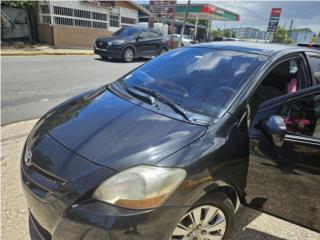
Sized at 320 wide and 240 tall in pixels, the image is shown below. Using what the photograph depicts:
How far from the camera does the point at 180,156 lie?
181cm

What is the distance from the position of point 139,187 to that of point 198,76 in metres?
1.35

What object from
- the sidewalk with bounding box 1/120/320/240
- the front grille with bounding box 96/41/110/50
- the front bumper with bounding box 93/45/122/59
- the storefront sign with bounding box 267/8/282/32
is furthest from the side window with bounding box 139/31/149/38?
the storefront sign with bounding box 267/8/282/32

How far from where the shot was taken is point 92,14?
21062 mm

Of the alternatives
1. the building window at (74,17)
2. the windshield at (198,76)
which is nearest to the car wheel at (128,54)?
the building window at (74,17)

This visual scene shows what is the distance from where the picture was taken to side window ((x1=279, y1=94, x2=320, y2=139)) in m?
2.18

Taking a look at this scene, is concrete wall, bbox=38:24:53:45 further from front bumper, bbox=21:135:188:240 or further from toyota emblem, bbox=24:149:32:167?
front bumper, bbox=21:135:188:240

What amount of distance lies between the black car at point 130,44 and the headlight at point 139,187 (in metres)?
12.1

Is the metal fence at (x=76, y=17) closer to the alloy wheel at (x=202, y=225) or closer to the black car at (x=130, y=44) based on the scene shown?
the black car at (x=130, y=44)

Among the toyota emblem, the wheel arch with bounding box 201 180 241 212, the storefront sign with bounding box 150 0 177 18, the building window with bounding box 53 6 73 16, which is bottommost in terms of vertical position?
the wheel arch with bounding box 201 180 241 212

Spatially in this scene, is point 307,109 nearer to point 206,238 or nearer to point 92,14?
point 206,238

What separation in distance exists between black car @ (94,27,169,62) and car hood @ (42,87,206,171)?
11.2 m

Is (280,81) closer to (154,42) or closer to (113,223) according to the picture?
(113,223)

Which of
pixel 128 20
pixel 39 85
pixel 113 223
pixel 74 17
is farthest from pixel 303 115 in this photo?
pixel 128 20

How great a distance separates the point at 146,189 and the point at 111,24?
22932mm
